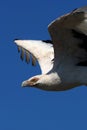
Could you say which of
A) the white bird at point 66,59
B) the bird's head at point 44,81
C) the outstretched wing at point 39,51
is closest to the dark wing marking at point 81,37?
the white bird at point 66,59

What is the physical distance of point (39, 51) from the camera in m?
19.8

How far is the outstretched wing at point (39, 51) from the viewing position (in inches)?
736

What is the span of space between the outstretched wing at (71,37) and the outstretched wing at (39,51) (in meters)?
1.47

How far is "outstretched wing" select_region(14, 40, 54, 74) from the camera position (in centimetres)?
1870

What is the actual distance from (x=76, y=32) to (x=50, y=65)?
2.47 meters

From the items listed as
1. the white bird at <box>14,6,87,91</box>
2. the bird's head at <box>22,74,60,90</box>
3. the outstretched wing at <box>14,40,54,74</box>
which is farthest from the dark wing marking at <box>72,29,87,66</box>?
the outstretched wing at <box>14,40,54,74</box>

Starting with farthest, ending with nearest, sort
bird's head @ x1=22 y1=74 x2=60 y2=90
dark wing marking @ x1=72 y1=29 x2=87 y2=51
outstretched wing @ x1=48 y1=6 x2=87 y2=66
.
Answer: bird's head @ x1=22 y1=74 x2=60 y2=90 < dark wing marking @ x1=72 y1=29 x2=87 y2=51 < outstretched wing @ x1=48 y1=6 x2=87 y2=66

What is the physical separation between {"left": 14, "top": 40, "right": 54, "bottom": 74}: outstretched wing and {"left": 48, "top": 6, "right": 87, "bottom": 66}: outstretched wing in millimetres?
1466

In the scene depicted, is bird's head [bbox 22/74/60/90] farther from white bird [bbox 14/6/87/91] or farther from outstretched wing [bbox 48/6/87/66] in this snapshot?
outstretched wing [bbox 48/6/87/66]

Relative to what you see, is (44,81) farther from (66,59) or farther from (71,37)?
(71,37)

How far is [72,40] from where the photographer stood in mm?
16453

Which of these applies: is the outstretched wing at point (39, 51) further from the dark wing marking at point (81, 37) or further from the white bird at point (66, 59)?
the dark wing marking at point (81, 37)

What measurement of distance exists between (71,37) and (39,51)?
Result: 359 cm

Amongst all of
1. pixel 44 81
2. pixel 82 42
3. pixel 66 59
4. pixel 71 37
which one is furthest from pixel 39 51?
pixel 71 37
